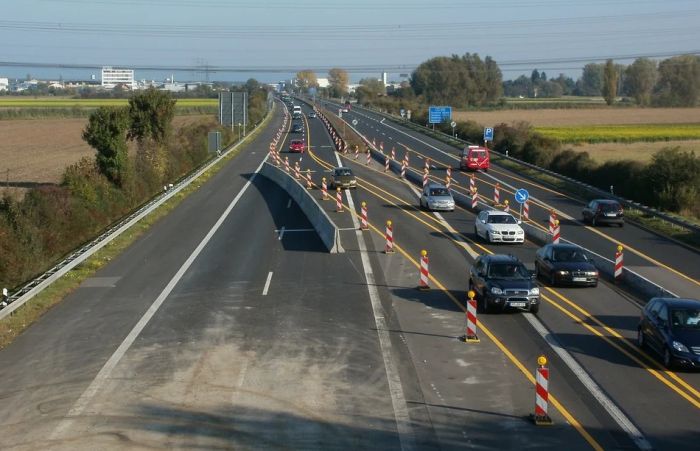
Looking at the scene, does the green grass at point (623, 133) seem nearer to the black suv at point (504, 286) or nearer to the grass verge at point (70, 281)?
the grass verge at point (70, 281)

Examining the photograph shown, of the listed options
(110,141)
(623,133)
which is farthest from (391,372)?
(623,133)

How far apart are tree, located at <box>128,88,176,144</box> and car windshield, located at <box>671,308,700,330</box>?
46892 millimetres

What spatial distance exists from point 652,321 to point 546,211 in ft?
86.2

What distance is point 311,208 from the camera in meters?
38.9

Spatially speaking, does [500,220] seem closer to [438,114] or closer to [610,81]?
[438,114]

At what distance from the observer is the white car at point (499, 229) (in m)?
34.0

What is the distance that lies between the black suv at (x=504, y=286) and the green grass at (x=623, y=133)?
208ft

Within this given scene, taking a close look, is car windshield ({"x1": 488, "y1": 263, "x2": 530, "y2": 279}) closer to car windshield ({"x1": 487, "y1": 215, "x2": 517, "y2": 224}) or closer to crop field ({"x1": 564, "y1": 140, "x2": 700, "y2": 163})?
car windshield ({"x1": 487, "y1": 215, "x2": 517, "y2": 224})

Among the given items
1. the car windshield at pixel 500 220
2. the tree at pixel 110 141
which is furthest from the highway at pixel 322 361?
the tree at pixel 110 141

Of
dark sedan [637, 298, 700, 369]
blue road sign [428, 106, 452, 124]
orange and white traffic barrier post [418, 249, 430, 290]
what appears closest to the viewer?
dark sedan [637, 298, 700, 369]

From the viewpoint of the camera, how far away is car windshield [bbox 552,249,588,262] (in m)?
26.7

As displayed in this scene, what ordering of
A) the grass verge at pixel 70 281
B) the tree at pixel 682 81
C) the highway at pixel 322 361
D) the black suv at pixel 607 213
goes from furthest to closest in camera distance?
the tree at pixel 682 81
the black suv at pixel 607 213
the grass verge at pixel 70 281
the highway at pixel 322 361

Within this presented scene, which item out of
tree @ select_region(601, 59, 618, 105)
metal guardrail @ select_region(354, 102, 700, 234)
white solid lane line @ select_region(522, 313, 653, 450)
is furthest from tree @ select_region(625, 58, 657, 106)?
white solid lane line @ select_region(522, 313, 653, 450)

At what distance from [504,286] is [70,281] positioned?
41.2 feet
